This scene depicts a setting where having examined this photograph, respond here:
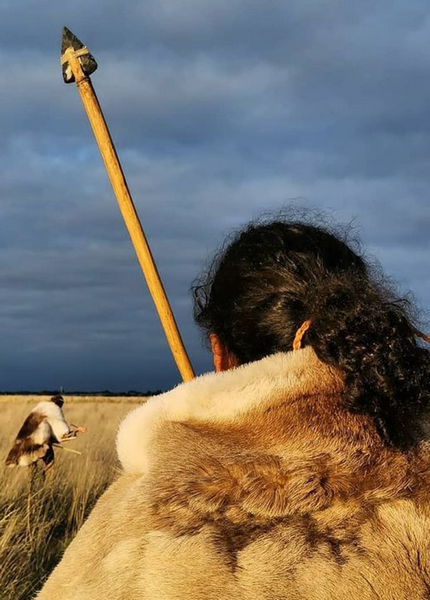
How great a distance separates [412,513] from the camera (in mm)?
2232

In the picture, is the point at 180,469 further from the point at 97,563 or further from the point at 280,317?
the point at 280,317

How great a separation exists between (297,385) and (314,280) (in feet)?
1.11

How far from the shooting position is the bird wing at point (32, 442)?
33.4 ft

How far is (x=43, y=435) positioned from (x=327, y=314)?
8.62 m

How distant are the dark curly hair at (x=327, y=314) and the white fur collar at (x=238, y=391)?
0.17 feet

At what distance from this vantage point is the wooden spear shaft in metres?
3.52

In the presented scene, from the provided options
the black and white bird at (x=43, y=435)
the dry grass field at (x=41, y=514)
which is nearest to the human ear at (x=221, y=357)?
the dry grass field at (x=41, y=514)

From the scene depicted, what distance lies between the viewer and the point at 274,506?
7.25 ft

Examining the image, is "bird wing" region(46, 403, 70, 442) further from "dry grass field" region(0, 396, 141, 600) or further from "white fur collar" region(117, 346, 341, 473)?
"white fur collar" region(117, 346, 341, 473)

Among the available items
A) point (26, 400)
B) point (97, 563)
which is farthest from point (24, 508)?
point (26, 400)

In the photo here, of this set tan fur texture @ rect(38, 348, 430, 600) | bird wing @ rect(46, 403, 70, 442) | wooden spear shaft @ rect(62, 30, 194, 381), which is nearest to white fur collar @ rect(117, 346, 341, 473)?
tan fur texture @ rect(38, 348, 430, 600)

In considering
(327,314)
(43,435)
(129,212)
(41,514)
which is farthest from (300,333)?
(43,435)

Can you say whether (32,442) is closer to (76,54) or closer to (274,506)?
(76,54)

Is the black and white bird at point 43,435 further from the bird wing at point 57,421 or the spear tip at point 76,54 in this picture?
the spear tip at point 76,54
